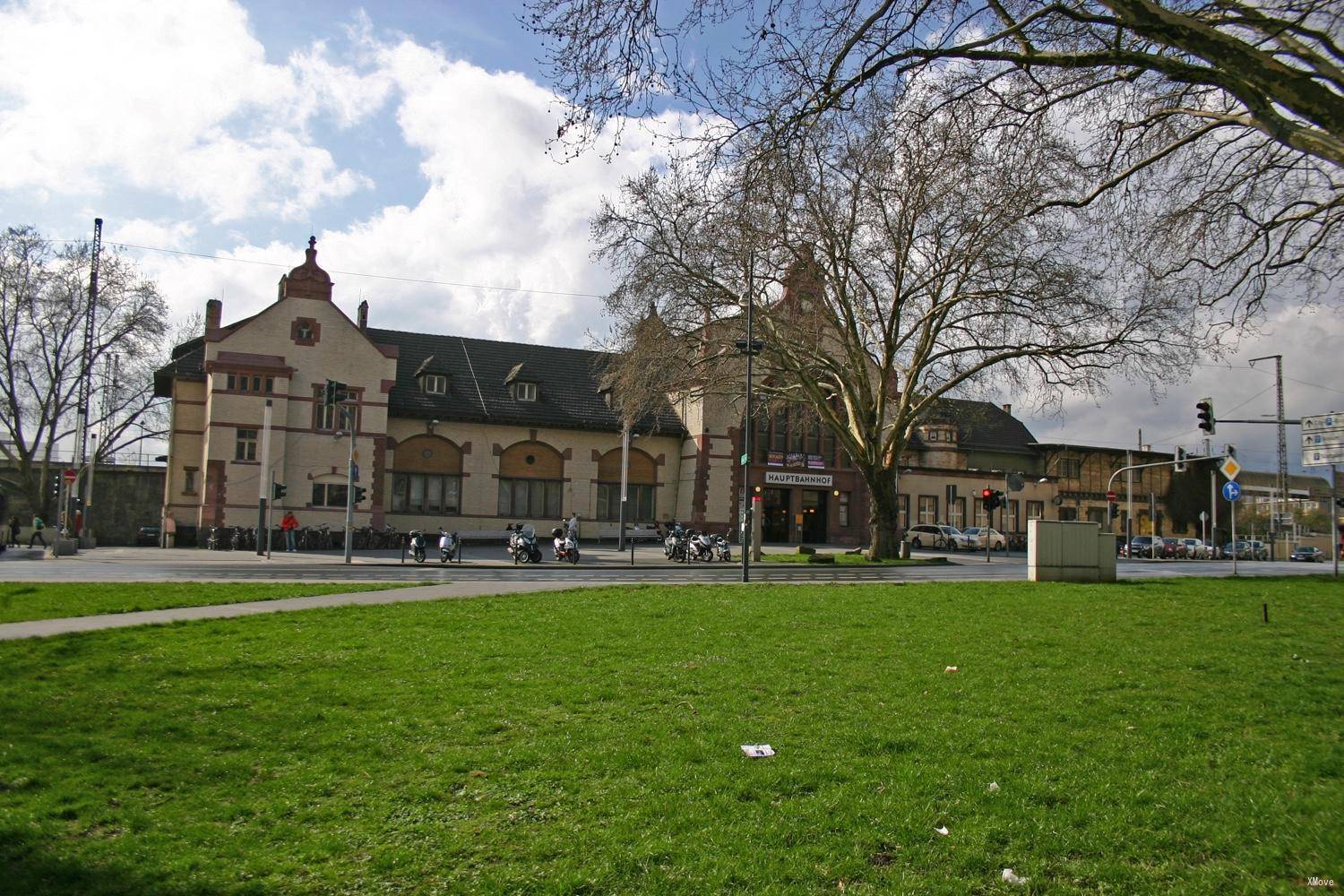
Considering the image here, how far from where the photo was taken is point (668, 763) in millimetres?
6348

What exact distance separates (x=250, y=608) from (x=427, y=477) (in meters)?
34.5

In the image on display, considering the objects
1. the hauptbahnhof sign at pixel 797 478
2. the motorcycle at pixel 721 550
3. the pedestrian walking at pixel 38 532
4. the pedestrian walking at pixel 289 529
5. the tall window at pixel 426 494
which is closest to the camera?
the motorcycle at pixel 721 550

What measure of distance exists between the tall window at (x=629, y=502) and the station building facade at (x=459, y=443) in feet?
0.34

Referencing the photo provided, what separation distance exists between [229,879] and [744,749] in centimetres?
340

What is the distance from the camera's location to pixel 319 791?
6.05m

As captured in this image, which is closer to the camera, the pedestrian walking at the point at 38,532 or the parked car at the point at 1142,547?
the pedestrian walking at the point at 38,532

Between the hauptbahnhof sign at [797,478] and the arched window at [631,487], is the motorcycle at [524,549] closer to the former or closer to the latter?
the arched window at [631,487]

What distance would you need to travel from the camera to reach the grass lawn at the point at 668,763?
15.9ft

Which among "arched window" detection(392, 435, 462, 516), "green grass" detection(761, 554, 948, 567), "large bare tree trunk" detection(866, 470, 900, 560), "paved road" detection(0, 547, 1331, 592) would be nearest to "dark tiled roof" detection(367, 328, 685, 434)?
"arched window" detection(392, 435, 462, 516)

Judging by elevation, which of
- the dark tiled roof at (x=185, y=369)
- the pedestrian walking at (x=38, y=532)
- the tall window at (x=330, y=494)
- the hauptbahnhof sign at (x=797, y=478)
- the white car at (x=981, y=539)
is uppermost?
the dark tiled roof at (x=185, y=369)

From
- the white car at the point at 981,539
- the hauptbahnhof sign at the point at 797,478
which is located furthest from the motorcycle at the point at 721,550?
the white car at the point at 981,539

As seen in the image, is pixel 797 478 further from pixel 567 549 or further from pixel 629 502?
pixel 567 549

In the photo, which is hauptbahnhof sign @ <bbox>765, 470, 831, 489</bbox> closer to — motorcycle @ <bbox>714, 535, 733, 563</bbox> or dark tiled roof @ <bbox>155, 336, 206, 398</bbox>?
motorcycle @ <bbox>714, 535, 733, 563</bbox>

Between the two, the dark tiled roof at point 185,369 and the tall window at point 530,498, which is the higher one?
the dark tiled roof at point 185,369
